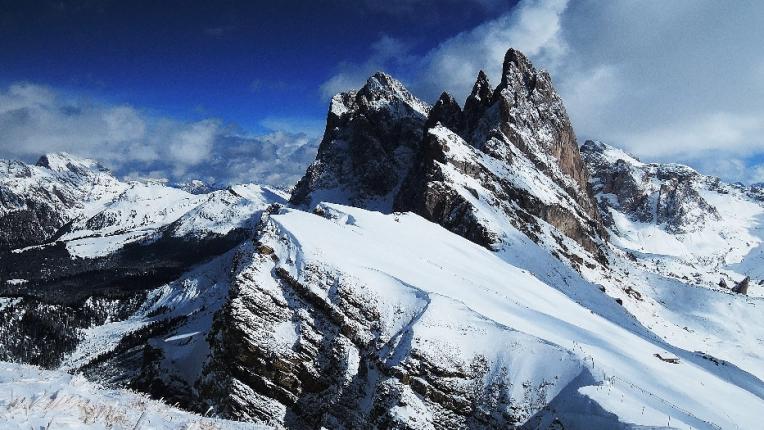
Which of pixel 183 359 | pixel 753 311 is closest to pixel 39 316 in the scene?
pixel 183 359

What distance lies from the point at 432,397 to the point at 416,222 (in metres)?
34.4

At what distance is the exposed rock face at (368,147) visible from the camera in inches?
5468

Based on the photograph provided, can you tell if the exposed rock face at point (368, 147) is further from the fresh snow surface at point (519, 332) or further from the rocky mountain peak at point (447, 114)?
the fresh snow surface at point (519, 332)

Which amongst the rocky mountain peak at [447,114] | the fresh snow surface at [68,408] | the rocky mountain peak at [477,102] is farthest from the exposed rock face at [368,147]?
the fresh snow surface at [68,408]

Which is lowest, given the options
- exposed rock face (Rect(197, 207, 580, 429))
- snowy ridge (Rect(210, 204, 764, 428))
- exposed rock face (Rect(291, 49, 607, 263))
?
exposed rock face (Rect(197, 207, 580, 429))

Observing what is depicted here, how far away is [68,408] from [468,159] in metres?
86.3

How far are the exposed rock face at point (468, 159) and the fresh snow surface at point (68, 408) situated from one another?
200 ft

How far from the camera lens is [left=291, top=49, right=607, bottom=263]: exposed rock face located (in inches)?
3199

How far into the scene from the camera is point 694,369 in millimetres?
34406

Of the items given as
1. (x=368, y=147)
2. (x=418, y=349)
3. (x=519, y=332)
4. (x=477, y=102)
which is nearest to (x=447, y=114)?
(x=477, y=102)

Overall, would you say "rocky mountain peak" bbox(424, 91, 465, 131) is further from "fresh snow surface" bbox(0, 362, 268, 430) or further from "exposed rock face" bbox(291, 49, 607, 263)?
"fresh snow surface" bbox(0, 362, 268, 430)

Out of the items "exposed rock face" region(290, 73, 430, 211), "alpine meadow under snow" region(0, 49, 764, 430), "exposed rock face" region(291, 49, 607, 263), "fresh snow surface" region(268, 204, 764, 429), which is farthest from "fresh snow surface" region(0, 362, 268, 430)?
"exposed rock face" region(290, 73, 430, 211)

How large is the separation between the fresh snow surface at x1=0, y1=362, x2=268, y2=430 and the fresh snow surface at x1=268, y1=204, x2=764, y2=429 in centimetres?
1704

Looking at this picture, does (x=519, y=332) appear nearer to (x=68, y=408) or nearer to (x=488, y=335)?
(x=488, y=335)
